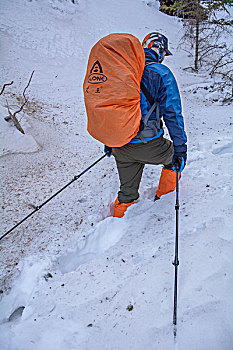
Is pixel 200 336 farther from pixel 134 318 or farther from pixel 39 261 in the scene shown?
pixel 39 261

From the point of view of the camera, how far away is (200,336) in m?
1.76

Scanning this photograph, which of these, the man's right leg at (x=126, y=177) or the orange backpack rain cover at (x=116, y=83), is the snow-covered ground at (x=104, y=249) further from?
the orange backpack rain cover at (x=116, y=83)

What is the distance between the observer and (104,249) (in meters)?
3.11

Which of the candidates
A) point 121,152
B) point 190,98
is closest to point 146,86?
point 121,152

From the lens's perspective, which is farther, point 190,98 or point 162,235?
point 190,98

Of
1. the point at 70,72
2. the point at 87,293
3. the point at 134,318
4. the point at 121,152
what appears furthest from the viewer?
the point at 70,72

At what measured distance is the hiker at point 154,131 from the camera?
2496 millimetres

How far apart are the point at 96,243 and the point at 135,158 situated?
1289mm

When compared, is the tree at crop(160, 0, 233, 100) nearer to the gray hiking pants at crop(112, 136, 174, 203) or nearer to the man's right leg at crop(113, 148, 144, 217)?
the gray hiking pants at crop(112, 136, 174, 203)

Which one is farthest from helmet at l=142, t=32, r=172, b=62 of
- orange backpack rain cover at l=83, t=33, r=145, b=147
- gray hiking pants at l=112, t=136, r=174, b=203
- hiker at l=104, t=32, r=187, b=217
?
gray hiking pants at l=112, t=136, r=174, b=203

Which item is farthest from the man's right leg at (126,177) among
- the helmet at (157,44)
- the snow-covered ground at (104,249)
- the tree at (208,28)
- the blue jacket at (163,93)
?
the tree at (208,28)

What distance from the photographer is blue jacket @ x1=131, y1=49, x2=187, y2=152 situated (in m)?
2.46

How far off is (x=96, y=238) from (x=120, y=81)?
2.08m

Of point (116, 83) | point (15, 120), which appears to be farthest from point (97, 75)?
point (15, 120)
